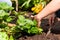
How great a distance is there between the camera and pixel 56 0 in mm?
2217

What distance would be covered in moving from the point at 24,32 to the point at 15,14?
14.3 inches

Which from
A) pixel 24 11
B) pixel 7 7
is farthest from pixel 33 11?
pixel 7 7

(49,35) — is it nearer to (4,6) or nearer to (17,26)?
(17,26)

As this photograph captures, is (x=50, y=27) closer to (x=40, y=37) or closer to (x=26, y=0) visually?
(x=40, y=37)

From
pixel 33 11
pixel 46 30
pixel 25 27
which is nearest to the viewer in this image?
pixel 25 27

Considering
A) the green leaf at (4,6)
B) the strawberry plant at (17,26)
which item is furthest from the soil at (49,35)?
the green leaf at (4,6)

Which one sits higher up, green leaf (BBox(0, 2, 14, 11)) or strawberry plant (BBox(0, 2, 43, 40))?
green leaf (BBox(0, 2, 14, 11))

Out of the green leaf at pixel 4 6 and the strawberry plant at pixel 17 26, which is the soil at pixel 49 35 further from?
the green leaf at pixel 4 6

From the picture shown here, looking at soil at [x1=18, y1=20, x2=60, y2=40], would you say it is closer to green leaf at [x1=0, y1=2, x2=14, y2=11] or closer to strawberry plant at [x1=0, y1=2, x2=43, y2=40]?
strawberry plant at [x1=0, y1=2, x2=43, y2=40]

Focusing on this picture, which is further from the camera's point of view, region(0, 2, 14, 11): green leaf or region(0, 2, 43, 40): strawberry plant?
region(0, 2, 14, 11): green leaf

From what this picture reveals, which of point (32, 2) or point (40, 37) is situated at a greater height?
point (32, 2)

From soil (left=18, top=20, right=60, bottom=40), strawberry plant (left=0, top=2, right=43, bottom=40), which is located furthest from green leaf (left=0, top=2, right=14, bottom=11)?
soil (left=18, top=20, right=60, bottom=40)

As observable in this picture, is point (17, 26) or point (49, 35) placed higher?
point (17, 26)

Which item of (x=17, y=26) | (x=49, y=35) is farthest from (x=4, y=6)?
(x=49, y=35)
